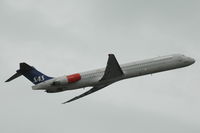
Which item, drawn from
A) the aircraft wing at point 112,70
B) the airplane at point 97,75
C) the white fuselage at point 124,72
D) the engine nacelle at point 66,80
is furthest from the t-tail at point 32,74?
the aircraft wing at point 112,70

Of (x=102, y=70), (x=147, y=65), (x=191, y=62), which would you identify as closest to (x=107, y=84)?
(x=102, y=70)

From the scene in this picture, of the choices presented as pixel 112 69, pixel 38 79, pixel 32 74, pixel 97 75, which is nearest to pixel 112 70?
pixel 112 69

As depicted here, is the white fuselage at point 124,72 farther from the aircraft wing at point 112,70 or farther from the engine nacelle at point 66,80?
the aircraft wing at point 112,70

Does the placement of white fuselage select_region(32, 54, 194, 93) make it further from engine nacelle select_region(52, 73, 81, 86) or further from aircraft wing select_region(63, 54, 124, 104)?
aircraft wing select_region(63, 54, 124, 104)

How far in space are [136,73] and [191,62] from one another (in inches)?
378

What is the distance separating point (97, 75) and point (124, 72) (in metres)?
3.51

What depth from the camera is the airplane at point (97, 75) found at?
161 feet

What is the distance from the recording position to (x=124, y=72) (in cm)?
5269

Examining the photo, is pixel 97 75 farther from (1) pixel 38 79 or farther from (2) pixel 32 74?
(2) pixel 32 74

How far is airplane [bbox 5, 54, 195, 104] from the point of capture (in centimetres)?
4903

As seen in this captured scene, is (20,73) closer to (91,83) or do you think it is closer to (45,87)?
(45,87)

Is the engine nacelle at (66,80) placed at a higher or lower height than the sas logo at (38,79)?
lower

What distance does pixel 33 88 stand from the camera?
1951 inches

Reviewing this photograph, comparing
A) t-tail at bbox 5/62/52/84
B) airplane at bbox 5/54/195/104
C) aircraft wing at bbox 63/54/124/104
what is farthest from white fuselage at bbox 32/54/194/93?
t-tail at bbox 5/62/52/84
